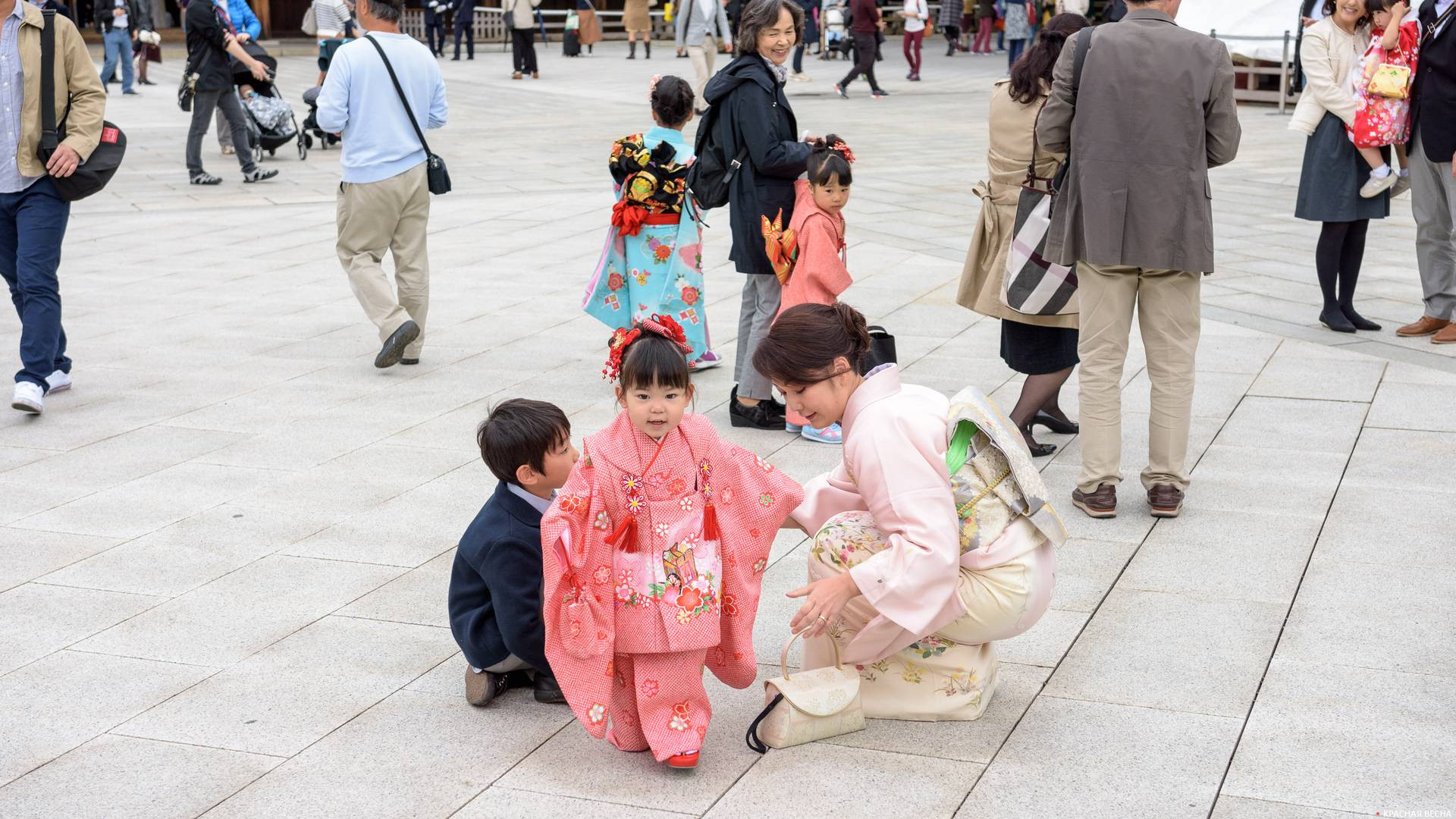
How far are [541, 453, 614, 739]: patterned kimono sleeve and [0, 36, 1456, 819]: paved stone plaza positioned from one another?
21 cm

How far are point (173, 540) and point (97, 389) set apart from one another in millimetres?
2147

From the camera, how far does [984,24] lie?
27031 millimetres

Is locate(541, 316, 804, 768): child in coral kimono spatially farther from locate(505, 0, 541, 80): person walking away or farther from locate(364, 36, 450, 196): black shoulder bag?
locate(505, 0, 541, 80): person walking away

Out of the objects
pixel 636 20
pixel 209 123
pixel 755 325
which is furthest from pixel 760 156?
pixel 636 20

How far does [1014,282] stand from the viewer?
16.2ft

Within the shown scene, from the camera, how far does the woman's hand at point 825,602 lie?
2910 millimetres

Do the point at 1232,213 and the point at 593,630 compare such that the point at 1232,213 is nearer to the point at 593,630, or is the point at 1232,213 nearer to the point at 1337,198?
the point at 1337,198

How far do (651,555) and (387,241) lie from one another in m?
4.06

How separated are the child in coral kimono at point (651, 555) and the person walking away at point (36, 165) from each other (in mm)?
3773

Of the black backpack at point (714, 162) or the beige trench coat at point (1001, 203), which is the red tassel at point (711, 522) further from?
the black backpack at point (714, 162)

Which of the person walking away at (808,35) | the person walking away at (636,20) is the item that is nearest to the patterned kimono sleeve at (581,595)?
the person walking away at (808,35)

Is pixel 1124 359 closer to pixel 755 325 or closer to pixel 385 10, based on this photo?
pixel 755 325

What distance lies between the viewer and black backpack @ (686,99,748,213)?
17.9 feet

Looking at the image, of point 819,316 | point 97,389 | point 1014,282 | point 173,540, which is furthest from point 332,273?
point 819,316
